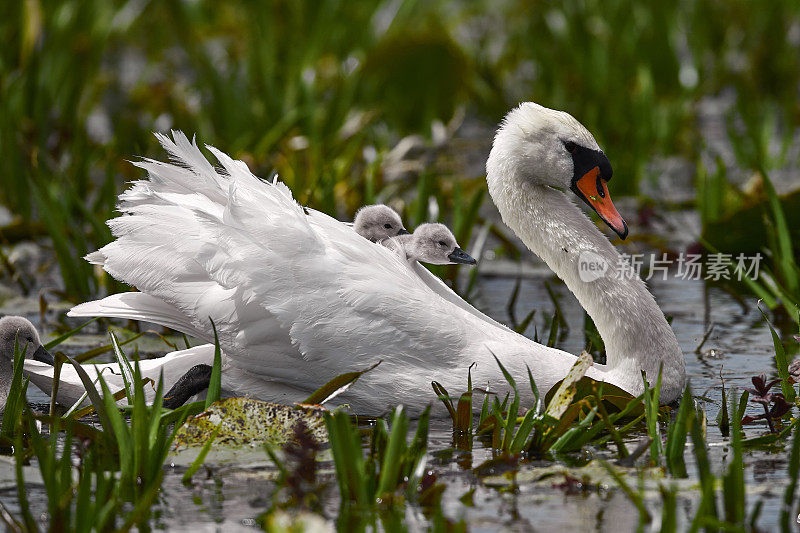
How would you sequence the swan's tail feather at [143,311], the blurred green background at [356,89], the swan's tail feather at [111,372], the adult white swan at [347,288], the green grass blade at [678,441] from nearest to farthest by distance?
the green grass blade at [678,441] < the adult white swan at [347,288] < the swan's tail feather at [111,372] < the swan's tail feather at [143,311] < the blurred green background at [356,89]

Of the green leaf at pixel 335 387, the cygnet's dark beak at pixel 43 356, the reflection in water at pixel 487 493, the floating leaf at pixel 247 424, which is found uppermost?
the cygnet's dark beak at pixel 43 356

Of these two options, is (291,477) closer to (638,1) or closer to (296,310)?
(296,310)

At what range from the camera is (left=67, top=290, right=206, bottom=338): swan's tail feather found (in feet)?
14.9

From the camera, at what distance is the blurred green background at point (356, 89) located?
7.72 meters

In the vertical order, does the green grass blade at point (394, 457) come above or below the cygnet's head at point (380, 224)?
below

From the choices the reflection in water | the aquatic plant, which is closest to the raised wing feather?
the reflection in water

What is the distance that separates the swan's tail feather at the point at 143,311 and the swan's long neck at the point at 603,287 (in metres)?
1.23

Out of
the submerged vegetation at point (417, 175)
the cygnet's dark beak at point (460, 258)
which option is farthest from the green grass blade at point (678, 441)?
the cygnet's dark beak at point (460, 258)

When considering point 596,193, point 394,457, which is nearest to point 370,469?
point 394,457

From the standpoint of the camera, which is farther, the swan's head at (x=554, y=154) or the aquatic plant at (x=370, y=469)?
the swan's head at (x=554, y=154)

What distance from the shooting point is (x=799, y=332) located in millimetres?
5344

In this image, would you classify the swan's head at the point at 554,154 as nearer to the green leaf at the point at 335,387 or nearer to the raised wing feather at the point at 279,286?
the raised wing feather at the point at 279,286

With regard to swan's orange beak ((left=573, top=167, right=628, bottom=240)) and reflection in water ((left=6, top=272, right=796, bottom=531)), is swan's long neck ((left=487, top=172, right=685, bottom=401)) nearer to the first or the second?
swan's orange beak ((left=573, top=167, right=628, bottom=240))

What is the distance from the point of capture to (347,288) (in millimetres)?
4301
